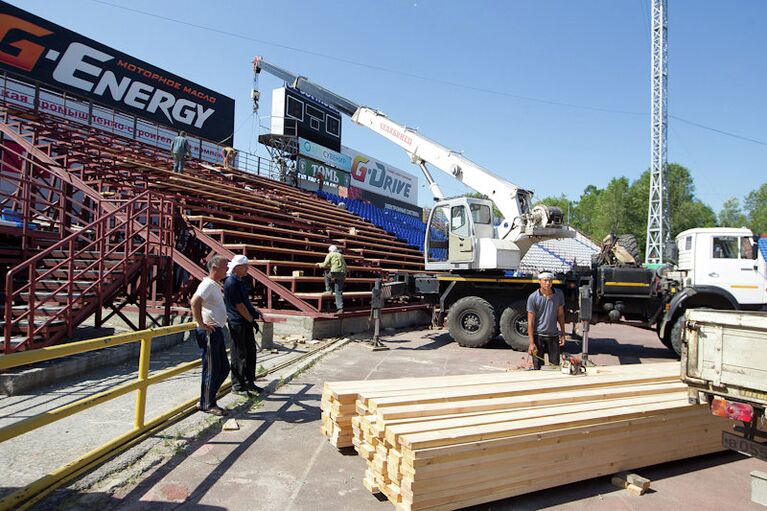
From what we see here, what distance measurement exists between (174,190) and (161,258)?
3898 millimetres

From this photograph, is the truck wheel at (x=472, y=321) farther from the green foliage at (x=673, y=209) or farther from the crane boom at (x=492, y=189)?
the green foliage at (x=673, y=209)

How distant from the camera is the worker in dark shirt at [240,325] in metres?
5.22

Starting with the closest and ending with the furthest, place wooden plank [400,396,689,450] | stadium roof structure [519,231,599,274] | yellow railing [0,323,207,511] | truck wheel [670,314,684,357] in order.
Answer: yellow railing [0,323,207,511], wooden plank [400,396,689,450], truck wheel [670,314,684,357], stadium roof structure [519,231,599,274]

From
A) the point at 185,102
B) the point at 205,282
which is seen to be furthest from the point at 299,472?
the point at 185,102

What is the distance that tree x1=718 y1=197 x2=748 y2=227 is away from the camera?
2638 inches

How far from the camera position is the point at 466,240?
9.77m

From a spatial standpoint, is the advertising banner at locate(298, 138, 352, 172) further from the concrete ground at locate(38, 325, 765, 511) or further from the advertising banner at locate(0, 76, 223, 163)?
the concrete ground at locate(38, 325, 765, 511)

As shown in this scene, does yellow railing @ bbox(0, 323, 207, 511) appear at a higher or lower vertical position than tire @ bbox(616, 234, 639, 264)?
lower

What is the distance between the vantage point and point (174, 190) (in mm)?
12008

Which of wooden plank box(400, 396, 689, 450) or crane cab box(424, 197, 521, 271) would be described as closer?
wooden plank box(400, 396, 689, 450)

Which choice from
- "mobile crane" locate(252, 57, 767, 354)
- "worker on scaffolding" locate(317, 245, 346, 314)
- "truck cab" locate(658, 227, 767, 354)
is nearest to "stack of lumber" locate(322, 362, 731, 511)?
"mobile crane" locate(252, 57, 767, 354)

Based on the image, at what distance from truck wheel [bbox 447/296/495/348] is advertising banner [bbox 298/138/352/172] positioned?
17.5 metres

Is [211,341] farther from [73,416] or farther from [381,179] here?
[381,179]

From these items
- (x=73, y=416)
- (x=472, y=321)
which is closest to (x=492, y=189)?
(x=472, y=321)
